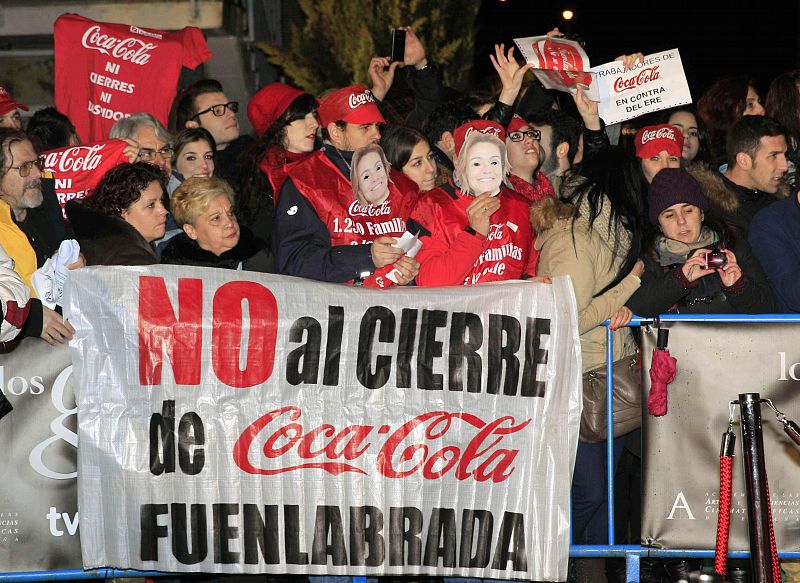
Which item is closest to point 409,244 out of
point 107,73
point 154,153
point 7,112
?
point 154,153

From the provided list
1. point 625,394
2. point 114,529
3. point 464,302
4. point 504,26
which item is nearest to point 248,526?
point 114,529

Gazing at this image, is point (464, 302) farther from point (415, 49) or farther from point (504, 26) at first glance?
point (504, 26)

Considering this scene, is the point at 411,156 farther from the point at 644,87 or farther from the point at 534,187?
the point at 644,87

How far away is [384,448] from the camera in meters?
6.03

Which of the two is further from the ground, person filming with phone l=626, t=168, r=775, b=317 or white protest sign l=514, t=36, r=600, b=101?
white protest sign l=514, t=36, r=600, b=101

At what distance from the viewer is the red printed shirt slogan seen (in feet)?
24.0

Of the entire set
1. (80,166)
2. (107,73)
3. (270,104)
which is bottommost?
(80,166)

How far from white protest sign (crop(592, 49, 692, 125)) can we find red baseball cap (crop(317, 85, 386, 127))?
1460mm

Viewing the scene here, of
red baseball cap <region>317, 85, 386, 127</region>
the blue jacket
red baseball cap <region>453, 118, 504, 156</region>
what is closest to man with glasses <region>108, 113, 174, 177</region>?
red baseball cap <region>317, 85, 386, 127</region>

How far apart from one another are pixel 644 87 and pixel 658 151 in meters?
0.55

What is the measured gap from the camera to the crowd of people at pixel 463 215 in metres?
6.38

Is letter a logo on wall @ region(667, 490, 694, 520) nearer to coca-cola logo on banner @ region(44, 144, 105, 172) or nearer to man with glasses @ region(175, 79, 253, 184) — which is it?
coca-cola logo on banner @ region(44, 144, 105, 172)

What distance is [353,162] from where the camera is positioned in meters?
6.92

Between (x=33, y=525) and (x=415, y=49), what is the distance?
4.30 m
